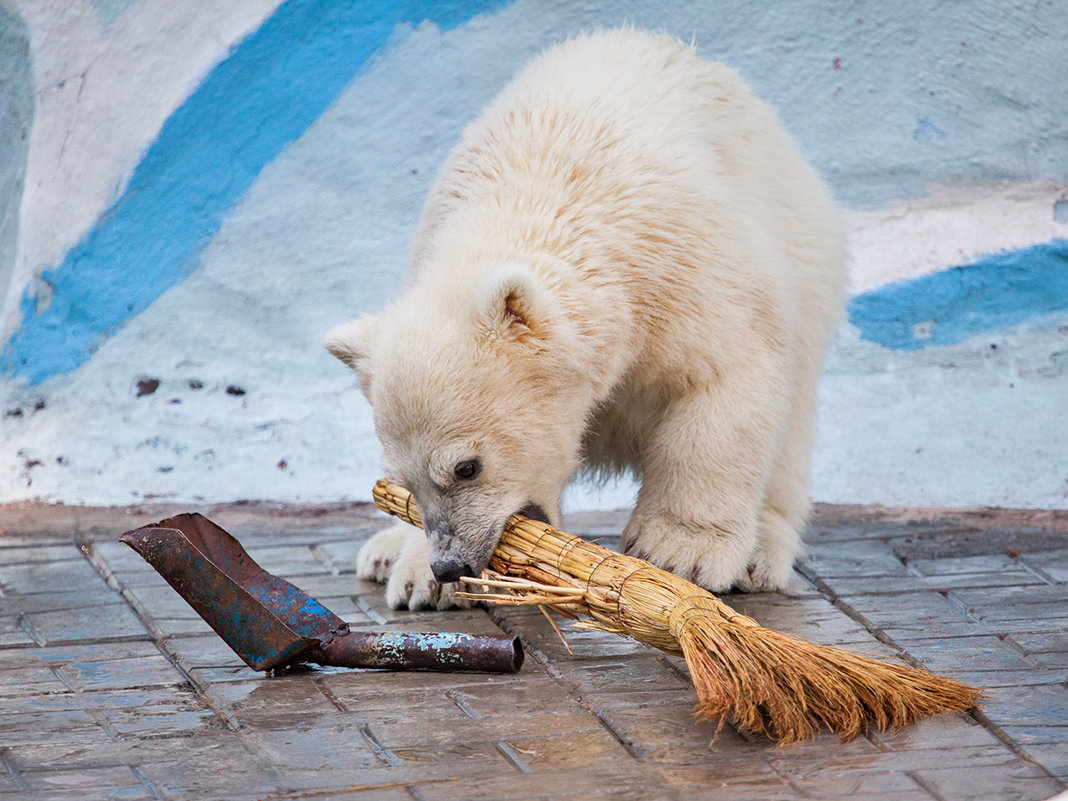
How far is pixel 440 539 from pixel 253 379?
2.99 m

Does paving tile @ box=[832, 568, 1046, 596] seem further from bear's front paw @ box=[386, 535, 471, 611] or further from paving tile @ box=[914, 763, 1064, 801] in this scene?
paving tile @ box=[914, 763, 1064, 801]

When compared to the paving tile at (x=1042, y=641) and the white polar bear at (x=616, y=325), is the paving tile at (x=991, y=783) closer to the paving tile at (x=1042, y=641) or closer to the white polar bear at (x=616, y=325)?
the paving tile at (x=1042, y=641)

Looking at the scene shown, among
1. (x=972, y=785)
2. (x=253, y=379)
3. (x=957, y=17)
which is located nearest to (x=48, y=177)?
(x=253, y=379)

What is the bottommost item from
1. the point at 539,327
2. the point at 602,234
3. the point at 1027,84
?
the point at 539,327

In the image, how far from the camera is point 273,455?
6.24 metres

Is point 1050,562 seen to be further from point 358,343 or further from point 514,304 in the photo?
point 358,343

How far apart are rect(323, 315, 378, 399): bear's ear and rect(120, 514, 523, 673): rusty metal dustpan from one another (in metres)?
0.61

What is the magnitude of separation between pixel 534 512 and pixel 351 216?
316 centimetres

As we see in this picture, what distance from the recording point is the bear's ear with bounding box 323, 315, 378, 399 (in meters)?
3.80

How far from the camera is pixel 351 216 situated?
6.59 metres

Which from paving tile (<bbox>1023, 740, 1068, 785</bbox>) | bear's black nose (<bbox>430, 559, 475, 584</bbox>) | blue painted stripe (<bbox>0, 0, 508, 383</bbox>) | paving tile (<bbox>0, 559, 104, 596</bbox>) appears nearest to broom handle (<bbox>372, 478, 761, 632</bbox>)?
bear's black nose (<bbox>430, 559, 475, 584</bbox>)

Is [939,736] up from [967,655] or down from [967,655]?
down

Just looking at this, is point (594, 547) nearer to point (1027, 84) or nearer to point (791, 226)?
point (791, 226)

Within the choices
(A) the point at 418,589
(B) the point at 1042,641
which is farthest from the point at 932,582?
(A) the point at 418,589
